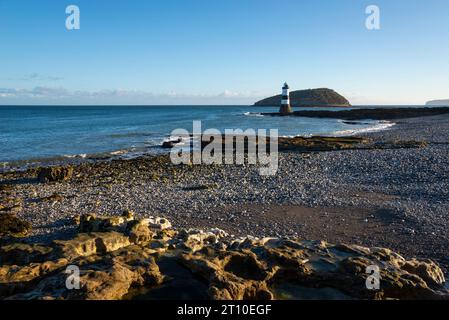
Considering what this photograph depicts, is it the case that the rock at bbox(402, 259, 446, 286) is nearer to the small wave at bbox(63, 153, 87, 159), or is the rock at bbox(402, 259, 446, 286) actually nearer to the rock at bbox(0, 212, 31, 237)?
the rock at bbox(0, 212, 31, 237)

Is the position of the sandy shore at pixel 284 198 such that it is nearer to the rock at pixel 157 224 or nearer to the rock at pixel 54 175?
the rock at pixel 54 175

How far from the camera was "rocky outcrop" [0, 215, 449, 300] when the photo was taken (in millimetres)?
5867

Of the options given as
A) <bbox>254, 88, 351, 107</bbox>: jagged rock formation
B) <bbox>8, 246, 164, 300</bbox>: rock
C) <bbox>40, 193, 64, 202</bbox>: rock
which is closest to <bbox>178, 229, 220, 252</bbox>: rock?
<bbox>8, 246, 164, 300</bbox>: rock

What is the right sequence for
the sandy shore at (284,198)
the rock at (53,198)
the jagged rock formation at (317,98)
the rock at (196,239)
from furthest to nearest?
the jagged rock formation at (317,98)
the rock at (53,198)
the sandy shore at (284,198)
the rock at (196,239)

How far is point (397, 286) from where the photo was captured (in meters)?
6.39

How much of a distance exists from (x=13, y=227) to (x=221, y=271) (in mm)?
7595

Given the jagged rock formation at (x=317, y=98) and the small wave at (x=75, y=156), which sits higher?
the jagged rock formation at (x=317, y=98)

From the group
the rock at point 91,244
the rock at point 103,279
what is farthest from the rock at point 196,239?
the rock at point 91,244

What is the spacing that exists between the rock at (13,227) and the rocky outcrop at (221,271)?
3117 millimetres

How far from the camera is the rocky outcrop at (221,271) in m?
5.87

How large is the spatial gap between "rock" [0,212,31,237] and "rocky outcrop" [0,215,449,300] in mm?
3117

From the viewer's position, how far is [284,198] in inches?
559

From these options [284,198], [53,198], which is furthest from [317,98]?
[53,198]
